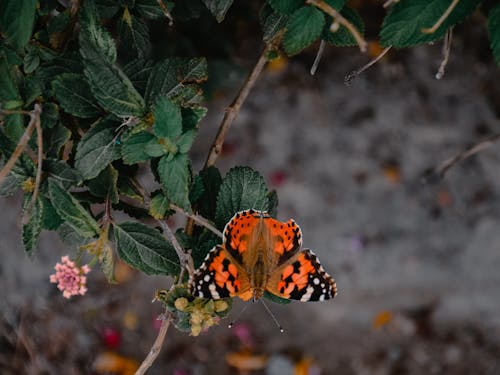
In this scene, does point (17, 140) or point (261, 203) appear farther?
point (261, 203)

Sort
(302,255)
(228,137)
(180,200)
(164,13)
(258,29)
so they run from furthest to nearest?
(228,137)
(258,29)
(302,255)
(164,13)
(180,200)

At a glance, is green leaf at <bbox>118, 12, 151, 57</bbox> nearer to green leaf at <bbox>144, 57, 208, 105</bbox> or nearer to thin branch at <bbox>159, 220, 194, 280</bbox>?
green leaf at <bbox>144, 57, 208, 105</bbox>

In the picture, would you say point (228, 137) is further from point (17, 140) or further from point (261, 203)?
point (17, 140)

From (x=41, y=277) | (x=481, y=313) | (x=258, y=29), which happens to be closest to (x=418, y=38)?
(x=258, y=29)

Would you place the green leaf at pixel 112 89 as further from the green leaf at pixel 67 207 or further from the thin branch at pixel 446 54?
the thin branch at pixel 446 54

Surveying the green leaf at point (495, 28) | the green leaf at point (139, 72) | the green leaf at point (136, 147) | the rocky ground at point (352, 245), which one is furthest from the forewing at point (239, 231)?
the rocky ground at point (352, 245)

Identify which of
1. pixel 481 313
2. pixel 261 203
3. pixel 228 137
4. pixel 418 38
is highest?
pixel 418 38

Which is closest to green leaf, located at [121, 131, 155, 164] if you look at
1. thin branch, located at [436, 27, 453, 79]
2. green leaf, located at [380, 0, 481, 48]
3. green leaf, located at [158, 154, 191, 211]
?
green leaf, located at [158, 154, 191, 211]

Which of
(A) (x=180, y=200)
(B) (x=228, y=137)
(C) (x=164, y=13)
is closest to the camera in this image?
(A) (x=180, y=200)

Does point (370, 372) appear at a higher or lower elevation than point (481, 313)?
lower
